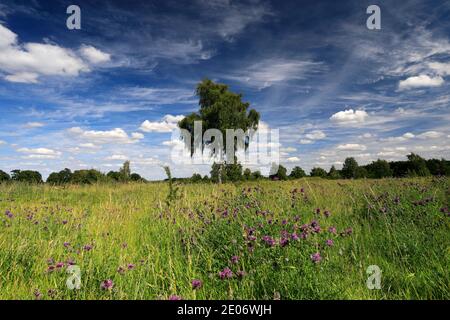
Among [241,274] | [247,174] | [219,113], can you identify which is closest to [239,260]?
[241,274]

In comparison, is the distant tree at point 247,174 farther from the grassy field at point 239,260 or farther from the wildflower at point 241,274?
the wildflower at point 241,274

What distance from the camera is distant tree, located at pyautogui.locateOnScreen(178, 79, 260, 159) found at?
95.7 feet

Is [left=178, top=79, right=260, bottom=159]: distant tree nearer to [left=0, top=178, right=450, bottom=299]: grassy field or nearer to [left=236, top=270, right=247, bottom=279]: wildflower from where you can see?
[left=0, top=178, right=450, bottom=299]: grassy field

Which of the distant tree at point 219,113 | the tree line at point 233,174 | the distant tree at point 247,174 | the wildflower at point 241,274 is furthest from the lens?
the distant tree at point 247,174

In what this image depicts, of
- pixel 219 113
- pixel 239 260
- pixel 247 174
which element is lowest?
pixel 239 260

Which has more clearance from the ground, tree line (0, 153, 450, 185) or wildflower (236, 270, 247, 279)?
tree line (0, 153, 450, 185)

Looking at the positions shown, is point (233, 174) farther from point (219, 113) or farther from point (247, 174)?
point (219, 113)

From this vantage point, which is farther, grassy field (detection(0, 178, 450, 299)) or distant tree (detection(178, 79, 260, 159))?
distant tree (detection(178, 79, 260, 159))

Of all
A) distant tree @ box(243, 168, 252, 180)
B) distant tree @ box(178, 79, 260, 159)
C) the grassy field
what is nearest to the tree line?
distant tree @ box(243, 168, 252, 180)

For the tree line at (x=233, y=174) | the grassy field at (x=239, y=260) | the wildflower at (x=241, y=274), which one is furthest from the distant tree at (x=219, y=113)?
the wildflower at (x=241, y=274)

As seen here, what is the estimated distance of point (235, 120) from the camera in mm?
30000

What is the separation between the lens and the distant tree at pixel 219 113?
29156 millimetres

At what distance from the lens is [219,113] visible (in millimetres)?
28797
